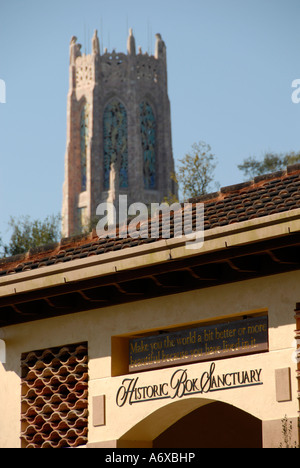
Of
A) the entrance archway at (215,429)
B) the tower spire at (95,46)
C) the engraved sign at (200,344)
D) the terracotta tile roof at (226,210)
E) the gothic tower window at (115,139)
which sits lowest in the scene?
the entrance archway at (215,429)

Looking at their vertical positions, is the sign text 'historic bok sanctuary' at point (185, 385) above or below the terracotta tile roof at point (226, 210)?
below

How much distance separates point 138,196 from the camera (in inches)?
4158

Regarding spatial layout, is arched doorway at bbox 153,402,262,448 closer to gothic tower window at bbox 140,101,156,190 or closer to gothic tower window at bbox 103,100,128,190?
gothic tower window at bbox 103,100,128,190

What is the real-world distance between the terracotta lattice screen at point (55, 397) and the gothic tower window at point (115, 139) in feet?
306

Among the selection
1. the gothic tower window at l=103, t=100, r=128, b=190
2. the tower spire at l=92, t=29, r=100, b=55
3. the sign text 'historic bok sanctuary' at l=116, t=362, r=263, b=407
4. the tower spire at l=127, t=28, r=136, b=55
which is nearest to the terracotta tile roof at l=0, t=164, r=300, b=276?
the sign text 'historic bok sanctuary' at l=116, t=362, r=263, b=407

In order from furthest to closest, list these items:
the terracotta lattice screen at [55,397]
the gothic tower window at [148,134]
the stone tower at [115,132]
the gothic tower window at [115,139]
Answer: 1. the gothic tower window at [148,134]
2. the gothic tower window at [115,139]
3. the stone tower at [115,132]
4. the terracotta lattice screen at [55,397]

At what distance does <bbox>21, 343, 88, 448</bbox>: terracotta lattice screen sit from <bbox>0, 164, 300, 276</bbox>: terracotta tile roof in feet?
Result: 6.11

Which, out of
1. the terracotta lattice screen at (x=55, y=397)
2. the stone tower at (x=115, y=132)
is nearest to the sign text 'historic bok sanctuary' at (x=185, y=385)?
the terracotta lattice screen at (x=55, y=397)

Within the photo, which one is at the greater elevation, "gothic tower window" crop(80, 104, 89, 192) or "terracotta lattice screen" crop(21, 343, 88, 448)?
"gothic tower window" crop(80, 104, 89, 192)

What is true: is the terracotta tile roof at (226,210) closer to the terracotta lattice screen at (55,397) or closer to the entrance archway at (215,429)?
the terracotta lattice screen at (55,397)

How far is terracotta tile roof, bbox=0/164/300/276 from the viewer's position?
47.0ft

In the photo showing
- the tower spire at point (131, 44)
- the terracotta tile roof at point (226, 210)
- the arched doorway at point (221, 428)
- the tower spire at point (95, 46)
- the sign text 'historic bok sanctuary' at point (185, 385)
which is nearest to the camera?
the sign text 'historic bok sanctuary' at point (185, 385)

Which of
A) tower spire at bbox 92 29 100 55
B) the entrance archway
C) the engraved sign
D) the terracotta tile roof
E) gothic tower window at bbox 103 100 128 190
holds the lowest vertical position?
the entrance archway

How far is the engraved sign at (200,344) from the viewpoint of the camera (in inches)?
503
